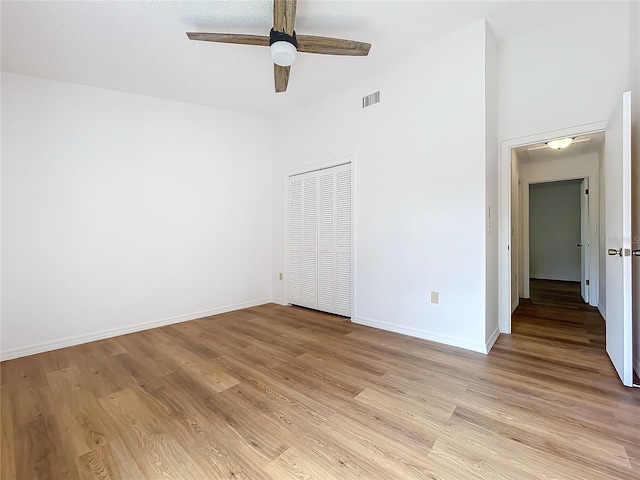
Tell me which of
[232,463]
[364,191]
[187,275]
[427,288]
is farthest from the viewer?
[187,275]

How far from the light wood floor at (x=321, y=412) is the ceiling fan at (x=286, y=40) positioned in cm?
252

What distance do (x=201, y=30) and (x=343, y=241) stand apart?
2611mm

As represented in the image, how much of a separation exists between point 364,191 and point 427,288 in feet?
4.33

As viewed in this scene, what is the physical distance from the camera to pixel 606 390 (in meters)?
1.90

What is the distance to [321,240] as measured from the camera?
13.2 ft

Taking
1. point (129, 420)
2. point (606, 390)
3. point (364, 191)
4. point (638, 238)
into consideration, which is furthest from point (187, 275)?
point (638, 238)

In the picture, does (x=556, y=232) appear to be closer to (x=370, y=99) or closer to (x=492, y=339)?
(x=492, y=339)

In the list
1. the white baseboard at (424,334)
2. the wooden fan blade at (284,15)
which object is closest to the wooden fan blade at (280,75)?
the wooden fan blade at (284,15)

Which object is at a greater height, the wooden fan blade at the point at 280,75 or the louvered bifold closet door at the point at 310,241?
the wooden fan blade at the point at 280,75

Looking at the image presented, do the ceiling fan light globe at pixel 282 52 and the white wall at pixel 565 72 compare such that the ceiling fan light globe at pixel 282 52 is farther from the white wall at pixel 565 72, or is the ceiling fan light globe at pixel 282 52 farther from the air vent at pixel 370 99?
the white wall at pixel 565 72

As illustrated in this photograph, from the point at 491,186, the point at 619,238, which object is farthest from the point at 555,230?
the point at 619,238

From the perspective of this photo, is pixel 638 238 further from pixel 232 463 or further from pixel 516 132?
pixel 232 463

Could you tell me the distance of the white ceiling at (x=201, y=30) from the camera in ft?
7.36

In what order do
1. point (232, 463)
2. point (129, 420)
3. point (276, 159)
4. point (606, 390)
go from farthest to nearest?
point (276, 159) → point (606, 390) → point (129, 420) → point (232, 463)
